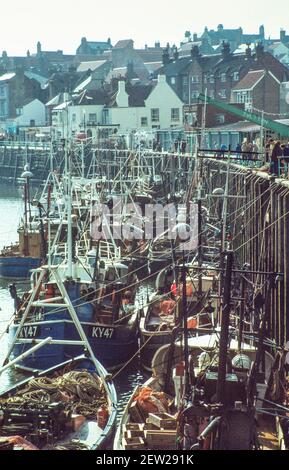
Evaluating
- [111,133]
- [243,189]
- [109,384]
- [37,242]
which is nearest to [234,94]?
[111,133]

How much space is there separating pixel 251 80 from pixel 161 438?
238 ft

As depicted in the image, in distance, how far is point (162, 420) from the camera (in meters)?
21.3

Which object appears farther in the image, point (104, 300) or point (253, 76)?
point (253, 76)

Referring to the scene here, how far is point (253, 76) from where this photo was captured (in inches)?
3565

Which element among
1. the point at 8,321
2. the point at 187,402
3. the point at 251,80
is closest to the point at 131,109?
the point at 251,80

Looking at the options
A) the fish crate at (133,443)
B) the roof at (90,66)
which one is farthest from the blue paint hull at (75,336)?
the roof at (90,66)

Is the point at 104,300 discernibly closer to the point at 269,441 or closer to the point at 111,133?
the point at 269,441

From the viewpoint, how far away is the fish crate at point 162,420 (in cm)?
2112

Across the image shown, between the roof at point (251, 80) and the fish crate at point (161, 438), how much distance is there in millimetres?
70195

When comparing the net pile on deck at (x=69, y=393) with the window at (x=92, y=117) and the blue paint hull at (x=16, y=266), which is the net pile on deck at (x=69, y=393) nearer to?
the blue paint hull at (x=16, y=266)

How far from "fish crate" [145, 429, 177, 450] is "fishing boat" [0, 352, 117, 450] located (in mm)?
1004

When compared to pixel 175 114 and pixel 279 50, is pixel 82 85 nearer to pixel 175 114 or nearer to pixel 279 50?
pixel 175 114

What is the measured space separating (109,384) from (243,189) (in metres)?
19.1

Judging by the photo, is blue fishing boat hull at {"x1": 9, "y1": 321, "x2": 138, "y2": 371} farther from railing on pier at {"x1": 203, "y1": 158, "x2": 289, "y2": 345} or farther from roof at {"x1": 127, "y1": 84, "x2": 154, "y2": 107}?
roof at {"x1": 127, "y1": 84, "x2": 154, "y2": 107}
